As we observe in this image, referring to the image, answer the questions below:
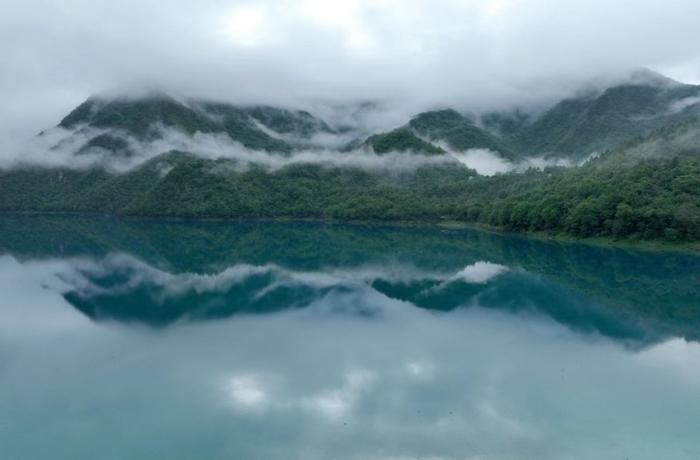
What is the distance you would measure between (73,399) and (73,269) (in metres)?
27.7

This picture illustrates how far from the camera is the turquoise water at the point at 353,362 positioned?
12.3 m

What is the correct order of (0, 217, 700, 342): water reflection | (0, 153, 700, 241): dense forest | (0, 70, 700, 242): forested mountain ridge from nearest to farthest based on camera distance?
1. (0, 217, 700, 342): water reflection
2. (0, 153, 700, 241): dense forest
3. (0, 70, 700, 242): forested mountain ridge

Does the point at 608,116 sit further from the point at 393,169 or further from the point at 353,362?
the point at 353,362

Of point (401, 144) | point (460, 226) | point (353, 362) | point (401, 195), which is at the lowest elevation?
point (353, 362)

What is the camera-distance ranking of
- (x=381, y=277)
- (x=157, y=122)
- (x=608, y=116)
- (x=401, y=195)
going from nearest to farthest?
(x=381, y=277)
(x=401, y=195)
(x=608, y=116)
(x=157, y=122)

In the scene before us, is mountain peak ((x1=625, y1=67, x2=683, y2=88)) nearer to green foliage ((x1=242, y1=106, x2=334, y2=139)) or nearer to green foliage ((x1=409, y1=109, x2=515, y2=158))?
green foliage ((x1=409, y1=109, x2=515, y2=158))

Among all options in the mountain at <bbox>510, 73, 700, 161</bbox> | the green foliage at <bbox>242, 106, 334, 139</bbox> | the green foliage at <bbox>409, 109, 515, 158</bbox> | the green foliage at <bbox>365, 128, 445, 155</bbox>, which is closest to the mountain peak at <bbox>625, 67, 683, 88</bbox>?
the mountain at <bbox>510, 73, 700, 161</bbox>

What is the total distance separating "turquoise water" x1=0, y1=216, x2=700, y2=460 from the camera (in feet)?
40.3

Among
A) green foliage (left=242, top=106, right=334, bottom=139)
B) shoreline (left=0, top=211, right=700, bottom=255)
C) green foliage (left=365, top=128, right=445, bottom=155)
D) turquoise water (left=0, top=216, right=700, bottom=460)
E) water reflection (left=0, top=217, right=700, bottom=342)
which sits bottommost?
turquoise water (left=0, top=216, right=700, bottom=460)

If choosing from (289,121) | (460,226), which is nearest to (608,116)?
(460,226)

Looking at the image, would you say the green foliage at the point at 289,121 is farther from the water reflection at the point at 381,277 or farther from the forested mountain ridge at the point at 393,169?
the water reflection at the point at 381,277

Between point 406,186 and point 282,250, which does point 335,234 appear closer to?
point 282,250

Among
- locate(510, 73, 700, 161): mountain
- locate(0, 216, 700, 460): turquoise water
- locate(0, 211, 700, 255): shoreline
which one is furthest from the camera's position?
locate(510, 73, 700, 161): mountain

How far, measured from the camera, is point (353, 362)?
1775 cm
